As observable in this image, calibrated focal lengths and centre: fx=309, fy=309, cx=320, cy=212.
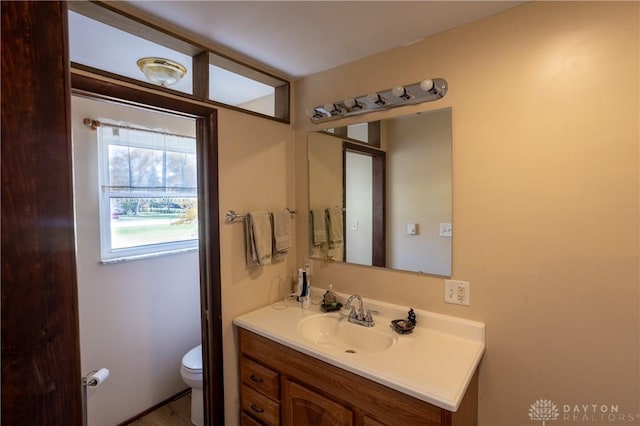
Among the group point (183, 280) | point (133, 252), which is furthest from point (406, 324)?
point (133, 252)

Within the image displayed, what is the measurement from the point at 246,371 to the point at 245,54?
69.5 inches

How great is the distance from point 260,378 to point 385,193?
1210mm

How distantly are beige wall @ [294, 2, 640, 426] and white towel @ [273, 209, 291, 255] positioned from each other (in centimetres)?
86

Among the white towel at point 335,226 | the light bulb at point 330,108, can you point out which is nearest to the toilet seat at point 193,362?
the white towel at point 335,226

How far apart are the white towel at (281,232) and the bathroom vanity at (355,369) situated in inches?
14.7

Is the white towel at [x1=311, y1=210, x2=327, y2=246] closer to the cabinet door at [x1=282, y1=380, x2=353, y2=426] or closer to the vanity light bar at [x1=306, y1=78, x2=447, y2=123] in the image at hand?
the vanity light bar at [x1=306, y1=78, x2=447, y2=123]

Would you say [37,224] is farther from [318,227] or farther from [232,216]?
[318,227]

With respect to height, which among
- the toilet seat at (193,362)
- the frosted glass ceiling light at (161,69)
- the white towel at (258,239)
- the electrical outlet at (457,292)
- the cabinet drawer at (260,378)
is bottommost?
the toilet seat at (193,362)

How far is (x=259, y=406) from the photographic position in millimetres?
1650

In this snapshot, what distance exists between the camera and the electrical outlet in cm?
148

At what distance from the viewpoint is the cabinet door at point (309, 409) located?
1.30 m

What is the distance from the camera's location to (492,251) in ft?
4.64

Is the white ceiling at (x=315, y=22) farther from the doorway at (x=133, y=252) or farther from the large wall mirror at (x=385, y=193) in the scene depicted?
the doorway at (x=133, y=252)

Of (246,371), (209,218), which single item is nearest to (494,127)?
(209,218)
